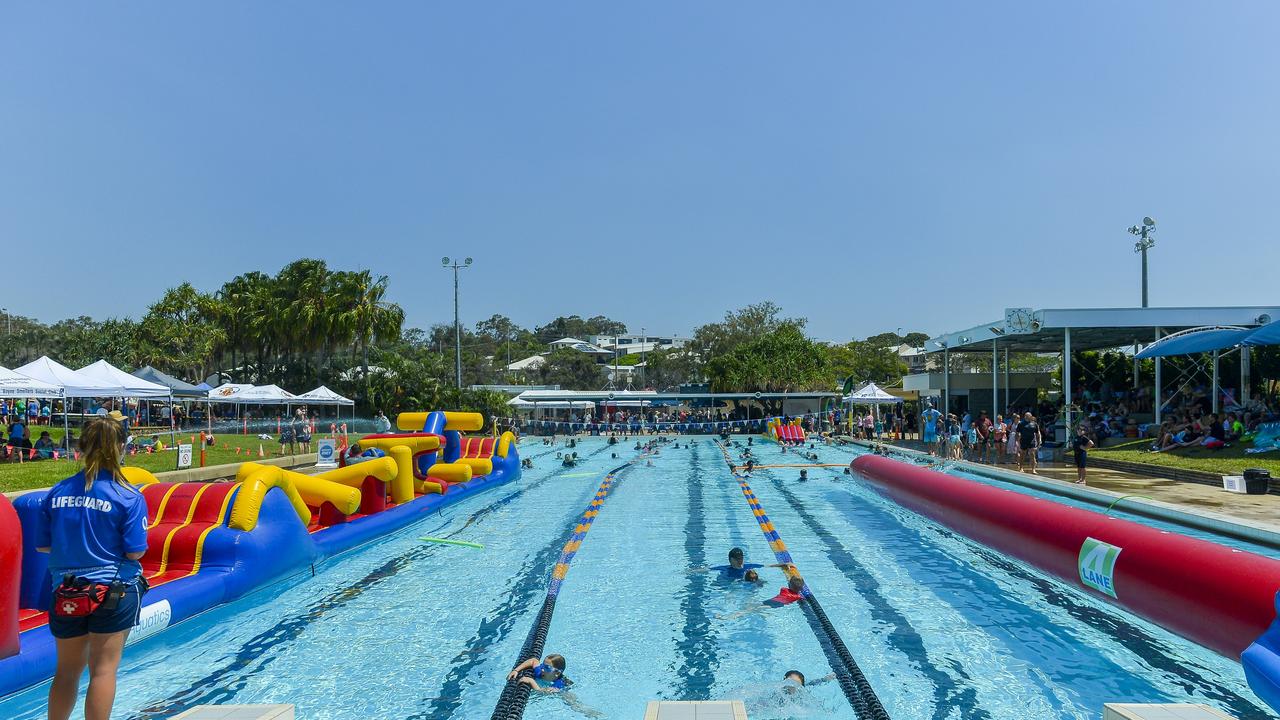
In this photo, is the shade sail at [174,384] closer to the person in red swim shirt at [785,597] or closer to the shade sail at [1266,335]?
the person in red swim shirt at [785,597]

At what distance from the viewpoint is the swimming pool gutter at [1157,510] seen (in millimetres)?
9234

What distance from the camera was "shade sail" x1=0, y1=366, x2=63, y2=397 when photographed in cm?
1694

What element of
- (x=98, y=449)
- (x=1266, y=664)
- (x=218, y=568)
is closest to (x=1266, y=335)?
(x=1266, y=664)

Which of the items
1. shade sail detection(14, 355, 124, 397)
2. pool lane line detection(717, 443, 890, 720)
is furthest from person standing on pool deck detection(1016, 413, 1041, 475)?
shade sail detection(14, 355, 124, 397)

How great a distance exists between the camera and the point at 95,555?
3736mm

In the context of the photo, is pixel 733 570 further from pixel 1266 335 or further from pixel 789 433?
pixel 789 433

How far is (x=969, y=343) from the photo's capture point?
27.2 metres

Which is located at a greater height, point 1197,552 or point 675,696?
point 1197,552

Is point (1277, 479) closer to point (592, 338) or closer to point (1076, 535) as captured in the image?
point (1076, 535)

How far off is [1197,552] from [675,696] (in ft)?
11.9

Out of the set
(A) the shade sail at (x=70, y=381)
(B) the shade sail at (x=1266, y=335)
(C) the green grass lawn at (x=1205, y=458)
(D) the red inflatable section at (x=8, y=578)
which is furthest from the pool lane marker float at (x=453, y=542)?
(B) the shade sail at (x=1266, y=335)

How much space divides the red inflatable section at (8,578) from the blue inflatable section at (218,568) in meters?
0.12

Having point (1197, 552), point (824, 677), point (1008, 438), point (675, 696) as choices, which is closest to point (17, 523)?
point (675, 696)

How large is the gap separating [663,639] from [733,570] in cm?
213
